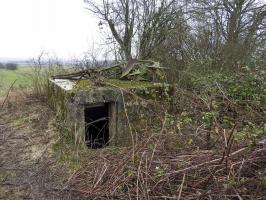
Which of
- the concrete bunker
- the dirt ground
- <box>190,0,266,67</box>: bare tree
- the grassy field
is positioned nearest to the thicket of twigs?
the dirt ground

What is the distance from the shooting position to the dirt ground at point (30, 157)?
385 cm

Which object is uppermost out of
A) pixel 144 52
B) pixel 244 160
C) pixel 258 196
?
pixel 144 52

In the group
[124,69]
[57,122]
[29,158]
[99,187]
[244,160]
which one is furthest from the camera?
[124,69]

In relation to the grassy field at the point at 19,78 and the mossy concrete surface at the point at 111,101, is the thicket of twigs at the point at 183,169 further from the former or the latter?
the grassy field at the point at 19,78

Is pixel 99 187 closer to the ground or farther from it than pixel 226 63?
closer to the ground

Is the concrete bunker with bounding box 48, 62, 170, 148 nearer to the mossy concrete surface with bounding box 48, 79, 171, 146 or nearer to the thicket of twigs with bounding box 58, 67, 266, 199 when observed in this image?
the mossy concrete surface with bounding box 48, 79, 171, 146

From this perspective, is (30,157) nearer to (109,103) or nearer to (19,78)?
(109,103)

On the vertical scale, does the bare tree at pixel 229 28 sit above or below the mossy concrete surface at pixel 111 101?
above

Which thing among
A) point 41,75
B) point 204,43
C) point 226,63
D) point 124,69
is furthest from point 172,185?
point 41,75

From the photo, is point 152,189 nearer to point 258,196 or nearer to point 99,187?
point 99,187

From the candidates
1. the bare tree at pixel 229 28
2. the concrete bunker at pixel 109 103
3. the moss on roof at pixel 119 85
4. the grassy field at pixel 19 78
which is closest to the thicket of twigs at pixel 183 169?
the concrete bunker at pixel 109 103

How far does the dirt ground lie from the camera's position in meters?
3.85

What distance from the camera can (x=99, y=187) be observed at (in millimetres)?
3568

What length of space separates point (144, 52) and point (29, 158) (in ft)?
23.6
